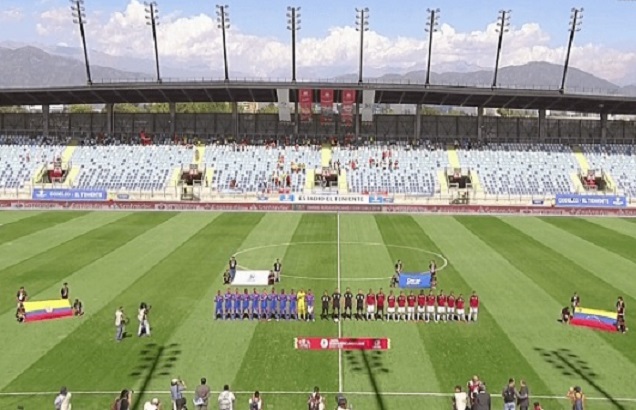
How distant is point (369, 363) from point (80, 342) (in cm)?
917

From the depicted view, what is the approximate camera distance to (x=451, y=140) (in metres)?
73.9

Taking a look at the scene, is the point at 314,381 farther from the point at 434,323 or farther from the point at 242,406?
the point at 434,323

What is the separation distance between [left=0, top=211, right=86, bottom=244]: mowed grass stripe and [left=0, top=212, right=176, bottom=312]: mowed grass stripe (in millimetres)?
3811

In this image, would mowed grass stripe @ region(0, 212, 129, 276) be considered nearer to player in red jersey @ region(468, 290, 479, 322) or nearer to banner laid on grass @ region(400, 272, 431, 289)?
banner laid on grass @ region(400, 272, 431, 289)

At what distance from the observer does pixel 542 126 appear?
244ft

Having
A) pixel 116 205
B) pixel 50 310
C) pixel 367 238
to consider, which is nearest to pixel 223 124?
pixel 116 205

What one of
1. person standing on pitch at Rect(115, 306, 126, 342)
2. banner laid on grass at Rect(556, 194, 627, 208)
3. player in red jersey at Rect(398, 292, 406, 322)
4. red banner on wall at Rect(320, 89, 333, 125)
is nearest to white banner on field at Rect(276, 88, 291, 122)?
red banner on wall at Rect(320, 89, 333, 125)

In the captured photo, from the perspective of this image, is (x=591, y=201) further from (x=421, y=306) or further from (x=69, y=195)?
(x=69, y=195)

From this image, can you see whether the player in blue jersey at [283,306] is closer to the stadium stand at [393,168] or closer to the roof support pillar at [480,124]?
the stadium stand at [393,168]

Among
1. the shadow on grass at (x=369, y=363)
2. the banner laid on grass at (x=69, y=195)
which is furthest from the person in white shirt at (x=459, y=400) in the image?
the banner laid on grass at (x=69, y=195)

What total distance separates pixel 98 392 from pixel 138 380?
1.18 m

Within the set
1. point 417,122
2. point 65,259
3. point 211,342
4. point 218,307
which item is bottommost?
point 65,259

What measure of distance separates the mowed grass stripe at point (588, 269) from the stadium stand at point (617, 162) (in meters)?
22.7


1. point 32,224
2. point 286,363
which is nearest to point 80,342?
point 286,363
